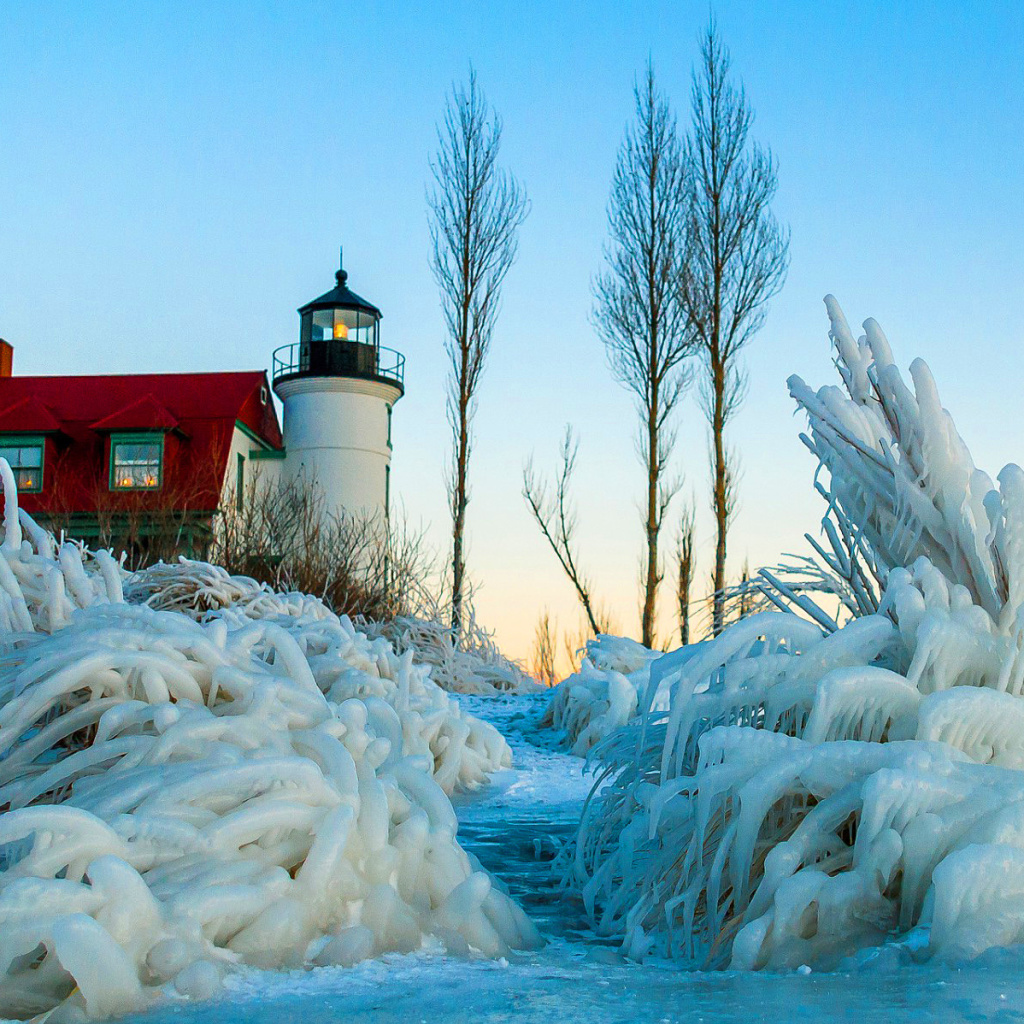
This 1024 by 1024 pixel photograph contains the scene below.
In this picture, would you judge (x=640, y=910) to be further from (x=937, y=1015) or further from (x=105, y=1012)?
(x=105, y=1012)

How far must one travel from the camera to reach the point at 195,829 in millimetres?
1583

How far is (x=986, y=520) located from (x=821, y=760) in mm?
657

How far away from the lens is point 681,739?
1953 millimetres

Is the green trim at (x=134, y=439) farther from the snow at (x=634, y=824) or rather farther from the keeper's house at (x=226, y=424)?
the snow at (x=634, y=824)

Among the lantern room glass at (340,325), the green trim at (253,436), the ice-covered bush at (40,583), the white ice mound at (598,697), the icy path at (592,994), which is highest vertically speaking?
the lantern room glass at (340,325)

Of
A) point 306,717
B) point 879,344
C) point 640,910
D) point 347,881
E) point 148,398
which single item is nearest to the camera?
point 347,881

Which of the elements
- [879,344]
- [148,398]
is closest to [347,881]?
[879,344]

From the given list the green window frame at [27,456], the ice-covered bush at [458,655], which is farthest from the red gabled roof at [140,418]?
the ice-covered bush at [458,655]

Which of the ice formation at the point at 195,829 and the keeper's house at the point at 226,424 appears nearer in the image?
the ice formation at the point at 195,829

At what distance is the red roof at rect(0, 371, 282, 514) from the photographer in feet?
64.1

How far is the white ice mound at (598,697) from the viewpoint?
4.66m

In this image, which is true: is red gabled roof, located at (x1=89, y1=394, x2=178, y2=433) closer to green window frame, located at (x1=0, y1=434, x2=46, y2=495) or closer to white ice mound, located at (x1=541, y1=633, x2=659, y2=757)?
green window frame, located at (x1=0, y1=434, x2=46, y2=495)

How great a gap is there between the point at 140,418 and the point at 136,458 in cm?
74

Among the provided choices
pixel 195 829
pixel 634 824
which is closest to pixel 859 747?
pixel 634 824
